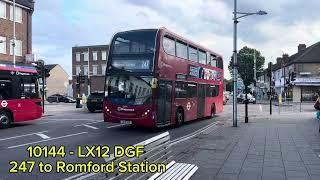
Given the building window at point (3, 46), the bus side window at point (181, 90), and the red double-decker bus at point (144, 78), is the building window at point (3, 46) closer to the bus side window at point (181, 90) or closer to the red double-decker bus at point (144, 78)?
the bus side window at point (181, 90)

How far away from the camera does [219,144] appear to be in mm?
13711

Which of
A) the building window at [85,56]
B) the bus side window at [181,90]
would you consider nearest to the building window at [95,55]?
the building window at [85,56]

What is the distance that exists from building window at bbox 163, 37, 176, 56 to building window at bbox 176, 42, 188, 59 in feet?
1.95

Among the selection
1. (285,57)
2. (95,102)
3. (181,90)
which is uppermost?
(285,57)

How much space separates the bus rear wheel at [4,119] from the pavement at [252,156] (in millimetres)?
8755

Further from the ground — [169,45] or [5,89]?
Result: [169,45]

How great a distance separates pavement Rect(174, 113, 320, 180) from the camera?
9.06 m

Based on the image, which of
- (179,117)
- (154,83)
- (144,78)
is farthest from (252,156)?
(179,117)

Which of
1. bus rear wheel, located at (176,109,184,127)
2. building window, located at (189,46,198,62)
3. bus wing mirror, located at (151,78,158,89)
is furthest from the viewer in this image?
building window, located at (189,46,198,62)

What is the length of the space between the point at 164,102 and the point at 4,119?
22.9 ft

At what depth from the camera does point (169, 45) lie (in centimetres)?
1892

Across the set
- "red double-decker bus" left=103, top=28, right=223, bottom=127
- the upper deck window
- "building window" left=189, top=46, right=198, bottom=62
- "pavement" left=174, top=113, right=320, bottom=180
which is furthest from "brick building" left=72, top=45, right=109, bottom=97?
"pavement" left=174, top=113, right=320, bottom=180

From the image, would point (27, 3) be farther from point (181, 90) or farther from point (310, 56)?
point (310, 56)

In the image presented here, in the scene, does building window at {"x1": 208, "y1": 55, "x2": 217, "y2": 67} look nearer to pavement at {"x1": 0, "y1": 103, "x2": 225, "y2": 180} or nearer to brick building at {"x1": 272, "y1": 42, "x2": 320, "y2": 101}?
pavement at {"x1": 0, "y1": 103, "x2": 225, "y2": 180}
